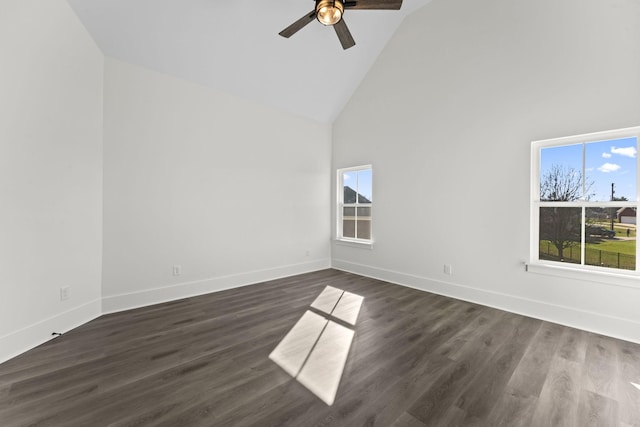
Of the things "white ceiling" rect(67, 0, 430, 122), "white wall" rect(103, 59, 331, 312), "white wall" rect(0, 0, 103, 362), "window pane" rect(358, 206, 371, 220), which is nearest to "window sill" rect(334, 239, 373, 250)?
"window pane" rect(358, 206, 371, 220)

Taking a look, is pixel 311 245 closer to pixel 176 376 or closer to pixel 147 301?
pixel 147 301

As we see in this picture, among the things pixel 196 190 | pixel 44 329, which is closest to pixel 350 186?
pixel 196 190

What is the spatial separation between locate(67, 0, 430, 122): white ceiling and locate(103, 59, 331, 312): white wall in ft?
0.73

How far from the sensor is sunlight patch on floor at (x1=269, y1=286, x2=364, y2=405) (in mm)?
1913

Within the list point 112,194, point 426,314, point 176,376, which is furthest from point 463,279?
point 112,194

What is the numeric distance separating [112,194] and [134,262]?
842 millimetres

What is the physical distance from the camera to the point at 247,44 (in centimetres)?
360

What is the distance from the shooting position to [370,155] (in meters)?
4.77

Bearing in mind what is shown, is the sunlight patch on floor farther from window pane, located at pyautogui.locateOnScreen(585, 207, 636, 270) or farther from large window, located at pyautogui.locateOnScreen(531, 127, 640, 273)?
window pane, located at pyautogui.locateOnScreen(585, 207, 636, 270)

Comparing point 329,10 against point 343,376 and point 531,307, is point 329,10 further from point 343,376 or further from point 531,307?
point 531,307

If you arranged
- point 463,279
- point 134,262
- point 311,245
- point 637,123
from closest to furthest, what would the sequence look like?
point 637,123
point 134,262
point 463,279
point 311,245

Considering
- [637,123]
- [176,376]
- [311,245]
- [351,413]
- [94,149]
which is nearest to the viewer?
[351,413]

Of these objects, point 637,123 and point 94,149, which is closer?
point 637,123

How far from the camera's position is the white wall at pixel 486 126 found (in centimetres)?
268
